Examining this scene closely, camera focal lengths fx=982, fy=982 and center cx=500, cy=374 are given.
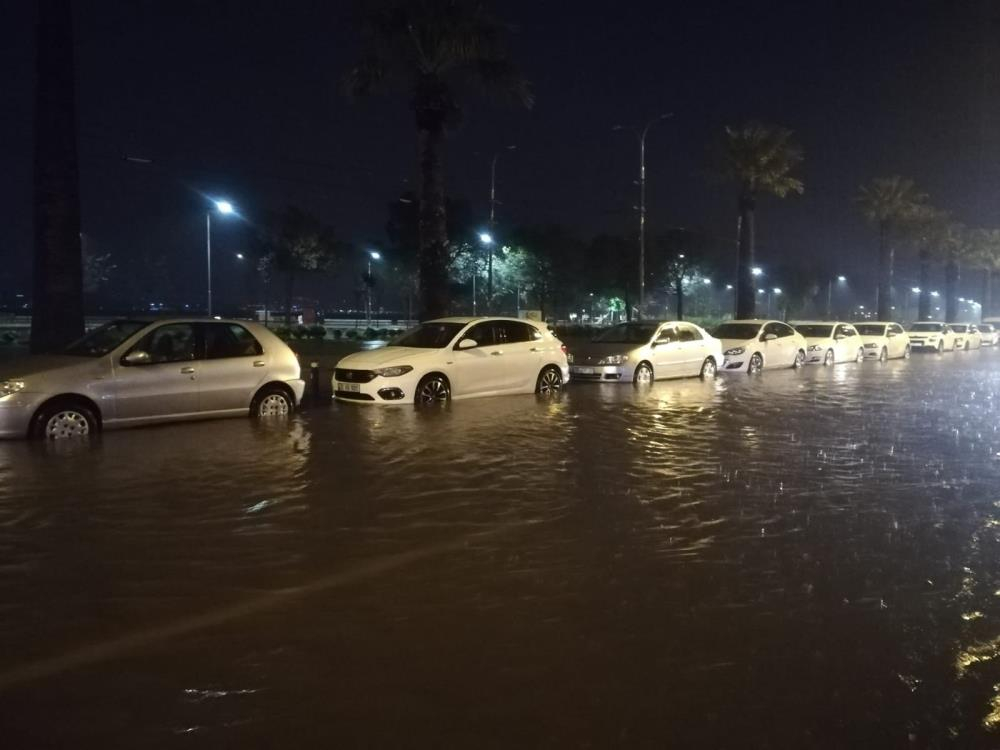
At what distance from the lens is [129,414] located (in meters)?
12.5

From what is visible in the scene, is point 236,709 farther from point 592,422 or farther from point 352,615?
point 592,422

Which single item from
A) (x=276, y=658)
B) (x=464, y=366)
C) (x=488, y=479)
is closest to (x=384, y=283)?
(x=464, y=366)

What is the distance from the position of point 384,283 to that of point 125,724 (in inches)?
3022

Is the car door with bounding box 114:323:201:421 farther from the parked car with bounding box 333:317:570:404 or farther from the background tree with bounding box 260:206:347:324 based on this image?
the background tree with bounding box 260:206:347:324

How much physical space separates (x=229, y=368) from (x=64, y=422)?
233cm

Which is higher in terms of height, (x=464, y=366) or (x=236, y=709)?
(x=464, y=366)

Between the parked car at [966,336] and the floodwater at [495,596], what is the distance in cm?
3987

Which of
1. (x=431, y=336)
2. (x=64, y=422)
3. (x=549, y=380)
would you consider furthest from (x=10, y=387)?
(x=549, y=380)

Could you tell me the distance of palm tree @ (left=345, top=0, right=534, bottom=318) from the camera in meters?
25.3

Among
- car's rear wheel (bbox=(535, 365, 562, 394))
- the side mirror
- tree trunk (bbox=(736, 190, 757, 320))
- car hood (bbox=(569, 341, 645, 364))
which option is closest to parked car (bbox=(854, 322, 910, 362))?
tree trunk (bbox=(736, 190, 757, 320))

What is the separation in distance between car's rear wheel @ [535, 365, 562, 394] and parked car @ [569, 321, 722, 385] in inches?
117

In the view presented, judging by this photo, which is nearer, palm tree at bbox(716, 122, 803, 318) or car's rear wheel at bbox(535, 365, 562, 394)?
car's rear wheel at bbox(535, 365, 562, 394)

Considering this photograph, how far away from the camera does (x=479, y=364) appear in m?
17.0

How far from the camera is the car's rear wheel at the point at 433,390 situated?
16219 millimetres
